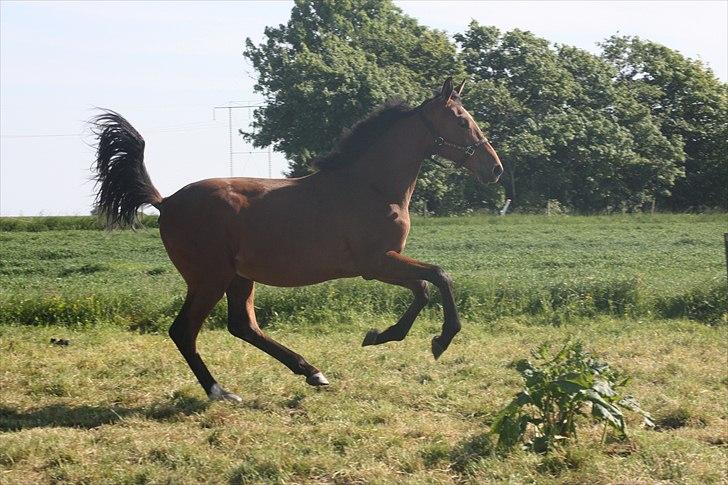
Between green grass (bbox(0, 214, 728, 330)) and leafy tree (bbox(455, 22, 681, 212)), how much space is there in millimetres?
6466

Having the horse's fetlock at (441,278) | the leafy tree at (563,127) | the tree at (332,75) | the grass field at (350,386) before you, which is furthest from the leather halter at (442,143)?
the leafy tree at (563,127)

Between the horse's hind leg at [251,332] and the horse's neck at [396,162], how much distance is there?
4.91 feet

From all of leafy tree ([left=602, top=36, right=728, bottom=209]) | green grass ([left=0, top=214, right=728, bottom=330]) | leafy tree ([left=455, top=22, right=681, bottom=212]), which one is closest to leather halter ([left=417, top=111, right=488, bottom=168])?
green grass ([left=0, top=214, right=728, bottom=330])

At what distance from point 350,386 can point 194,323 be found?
148cm

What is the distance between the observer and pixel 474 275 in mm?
15812

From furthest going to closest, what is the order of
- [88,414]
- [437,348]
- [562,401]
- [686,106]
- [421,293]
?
[686,106], [421,293], [437,348], [88,414], [562,401]

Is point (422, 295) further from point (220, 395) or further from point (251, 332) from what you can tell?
point (220, 395)

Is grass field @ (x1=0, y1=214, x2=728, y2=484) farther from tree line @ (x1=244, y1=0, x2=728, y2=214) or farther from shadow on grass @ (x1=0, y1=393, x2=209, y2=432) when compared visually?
tree line @ (x1=244, y1=0, x2=728, y2=214)

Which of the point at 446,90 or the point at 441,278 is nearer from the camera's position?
the point at 441,278

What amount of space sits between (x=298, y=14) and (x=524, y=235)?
101ft

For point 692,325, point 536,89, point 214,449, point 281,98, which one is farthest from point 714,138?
point 214,449

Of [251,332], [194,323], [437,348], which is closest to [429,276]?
[437,348]

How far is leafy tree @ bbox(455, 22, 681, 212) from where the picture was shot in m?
40.1

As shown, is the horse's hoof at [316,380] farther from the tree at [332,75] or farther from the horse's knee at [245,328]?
the tree at [332,75]
